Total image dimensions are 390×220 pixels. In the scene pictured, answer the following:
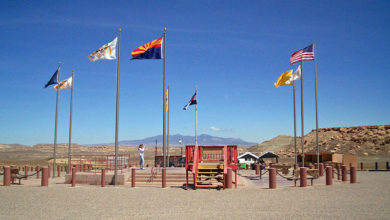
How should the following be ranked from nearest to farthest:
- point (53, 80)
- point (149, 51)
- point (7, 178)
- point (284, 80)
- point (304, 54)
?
point (7, 178) < point (149, 51) < point (53, 80) < point (304, 54) < point (284, 80)

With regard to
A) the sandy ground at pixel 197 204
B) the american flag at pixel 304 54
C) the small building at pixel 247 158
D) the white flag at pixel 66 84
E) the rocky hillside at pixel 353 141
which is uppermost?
the american flag at pixel 304 54

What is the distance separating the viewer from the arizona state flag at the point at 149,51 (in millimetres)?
21312

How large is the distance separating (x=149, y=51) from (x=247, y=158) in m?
29.6

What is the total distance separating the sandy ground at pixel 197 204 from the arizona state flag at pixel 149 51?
7.80 metres

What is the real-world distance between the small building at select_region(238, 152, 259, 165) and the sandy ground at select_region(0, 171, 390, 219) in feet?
98.8

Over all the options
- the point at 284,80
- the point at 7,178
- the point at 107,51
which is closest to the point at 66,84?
the point at 107,51

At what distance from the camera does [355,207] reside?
40.0 feet

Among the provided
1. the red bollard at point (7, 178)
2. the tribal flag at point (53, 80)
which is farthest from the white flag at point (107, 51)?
the red bollard at point (7, 178)

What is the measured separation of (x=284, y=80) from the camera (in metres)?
30.0

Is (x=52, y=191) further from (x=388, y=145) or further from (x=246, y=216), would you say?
(x=388, y=145)

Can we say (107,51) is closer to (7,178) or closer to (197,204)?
(7,178)

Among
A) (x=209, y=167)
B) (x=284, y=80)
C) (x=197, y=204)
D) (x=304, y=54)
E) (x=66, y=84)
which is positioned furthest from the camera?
(x=284, y=80)

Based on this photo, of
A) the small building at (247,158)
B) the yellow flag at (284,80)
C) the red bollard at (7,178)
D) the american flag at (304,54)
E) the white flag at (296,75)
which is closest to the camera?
the red bollard at (7,178)

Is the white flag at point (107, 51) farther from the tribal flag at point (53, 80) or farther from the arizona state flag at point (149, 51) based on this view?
the tribal flag at point (53, 80)
